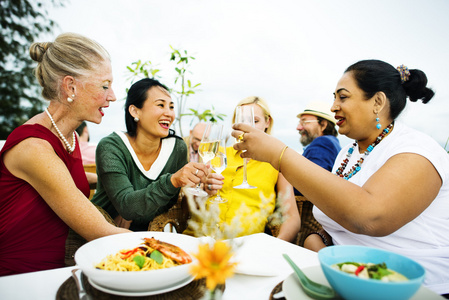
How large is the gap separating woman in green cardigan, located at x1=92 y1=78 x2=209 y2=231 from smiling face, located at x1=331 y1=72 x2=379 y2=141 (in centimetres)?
93

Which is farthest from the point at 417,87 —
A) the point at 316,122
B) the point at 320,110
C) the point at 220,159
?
the point at 316,122

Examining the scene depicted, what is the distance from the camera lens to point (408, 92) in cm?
175

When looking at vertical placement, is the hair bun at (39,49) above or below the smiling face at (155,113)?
above

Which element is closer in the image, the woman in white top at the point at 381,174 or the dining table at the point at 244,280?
the dining table at the point at 244,280

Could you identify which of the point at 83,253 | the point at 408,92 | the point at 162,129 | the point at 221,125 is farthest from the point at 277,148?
the point at 162,129

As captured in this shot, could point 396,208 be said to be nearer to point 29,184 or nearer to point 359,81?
point 359,81

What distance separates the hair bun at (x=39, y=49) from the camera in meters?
1.72

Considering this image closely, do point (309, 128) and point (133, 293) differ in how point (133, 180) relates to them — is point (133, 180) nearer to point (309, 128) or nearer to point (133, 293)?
point (133, 293)

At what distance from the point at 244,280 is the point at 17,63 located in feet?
21.2

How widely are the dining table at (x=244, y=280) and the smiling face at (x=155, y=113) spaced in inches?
63.7

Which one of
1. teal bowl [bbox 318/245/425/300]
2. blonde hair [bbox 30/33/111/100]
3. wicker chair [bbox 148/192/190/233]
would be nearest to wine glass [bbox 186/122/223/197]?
wicker chair [bbox 148/192/190/233]

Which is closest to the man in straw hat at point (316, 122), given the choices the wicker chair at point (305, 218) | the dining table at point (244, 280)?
the wicker chair at point (305, 218)

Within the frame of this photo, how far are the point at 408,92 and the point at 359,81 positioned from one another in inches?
13.1

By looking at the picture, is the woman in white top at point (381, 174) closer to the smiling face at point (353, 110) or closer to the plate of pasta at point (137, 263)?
the smiling face at point (353, 110)
